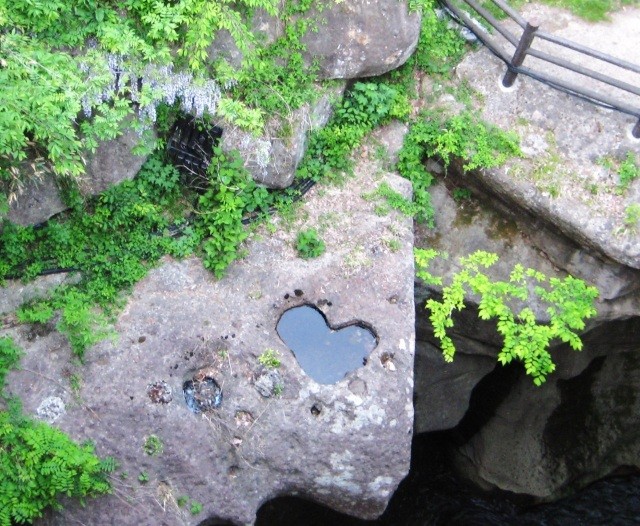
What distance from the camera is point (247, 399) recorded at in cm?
862

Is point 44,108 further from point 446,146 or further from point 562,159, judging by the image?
point 562,159

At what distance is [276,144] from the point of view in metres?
9.54

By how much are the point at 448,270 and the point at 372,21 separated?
3571mm

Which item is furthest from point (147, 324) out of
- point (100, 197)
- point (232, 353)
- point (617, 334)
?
point (617, 334)

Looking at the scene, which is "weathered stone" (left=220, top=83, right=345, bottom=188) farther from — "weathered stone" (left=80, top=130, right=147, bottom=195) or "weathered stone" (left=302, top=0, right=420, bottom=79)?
"weathered stone" (left=80, top=130, right=147, bottom=195)

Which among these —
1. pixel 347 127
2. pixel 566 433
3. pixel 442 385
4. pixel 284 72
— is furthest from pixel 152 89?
pixel 566 433

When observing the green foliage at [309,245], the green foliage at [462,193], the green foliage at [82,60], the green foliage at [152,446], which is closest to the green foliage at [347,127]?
the green foliage at [309,245]

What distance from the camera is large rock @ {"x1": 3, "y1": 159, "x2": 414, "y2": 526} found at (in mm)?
8406

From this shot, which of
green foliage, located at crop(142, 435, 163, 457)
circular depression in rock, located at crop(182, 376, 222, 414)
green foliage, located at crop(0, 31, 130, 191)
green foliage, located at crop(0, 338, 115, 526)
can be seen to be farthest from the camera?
circular depression in rock, located at crop(182, 376, 222, 414)

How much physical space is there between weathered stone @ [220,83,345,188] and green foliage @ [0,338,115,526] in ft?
12.7

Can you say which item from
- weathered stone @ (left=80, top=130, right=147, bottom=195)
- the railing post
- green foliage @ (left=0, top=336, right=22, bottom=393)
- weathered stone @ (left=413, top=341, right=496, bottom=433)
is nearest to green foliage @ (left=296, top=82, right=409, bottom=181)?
the railing post

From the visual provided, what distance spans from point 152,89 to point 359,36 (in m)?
2.90

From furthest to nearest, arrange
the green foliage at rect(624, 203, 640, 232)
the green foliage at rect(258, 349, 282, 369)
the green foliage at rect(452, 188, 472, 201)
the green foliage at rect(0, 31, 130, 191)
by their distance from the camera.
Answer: the green foliage at rect(452, 188, 472, 201), the green foliage at rect(624, 203, 640, 232), the green foliage at rect(258, 349, 282, 369), the green foliage at rect(0, 31, 130, 191)

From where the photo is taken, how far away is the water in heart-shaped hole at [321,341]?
907 centimetres
